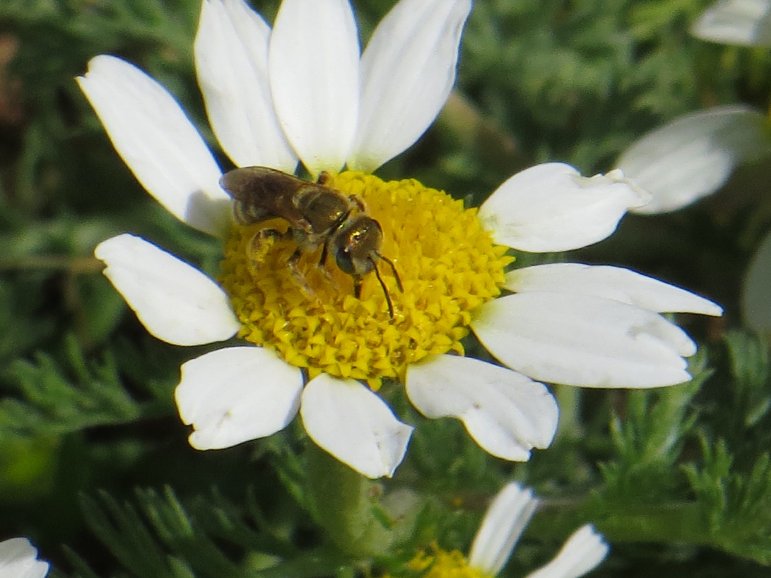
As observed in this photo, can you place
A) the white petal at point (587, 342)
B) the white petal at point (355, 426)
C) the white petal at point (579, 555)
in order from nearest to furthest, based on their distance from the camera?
the white petal at point (355, 426)
the white petal at point (587, 342)
the white petal at point (579, 555)

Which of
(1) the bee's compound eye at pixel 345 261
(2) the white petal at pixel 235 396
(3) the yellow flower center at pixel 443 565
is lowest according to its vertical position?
(3) the yellow flower center at pixel 443 565

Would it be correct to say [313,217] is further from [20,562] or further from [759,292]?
[759,292]

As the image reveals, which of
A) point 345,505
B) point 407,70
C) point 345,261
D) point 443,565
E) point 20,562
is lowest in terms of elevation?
point 443,565

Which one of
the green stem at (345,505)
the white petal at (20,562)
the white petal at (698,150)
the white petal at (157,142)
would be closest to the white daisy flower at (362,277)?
the white petal at (157,142)

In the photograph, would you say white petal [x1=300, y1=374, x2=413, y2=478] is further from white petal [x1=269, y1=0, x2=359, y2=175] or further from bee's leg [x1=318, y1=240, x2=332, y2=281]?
white petal [x1=269, y1=0, x2=359, y2=175]

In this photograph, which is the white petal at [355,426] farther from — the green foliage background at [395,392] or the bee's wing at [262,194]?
the bee's wing at [262,194]

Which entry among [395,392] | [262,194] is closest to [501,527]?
[395,392]

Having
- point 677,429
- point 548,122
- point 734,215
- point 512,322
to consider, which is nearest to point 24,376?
point 512,322

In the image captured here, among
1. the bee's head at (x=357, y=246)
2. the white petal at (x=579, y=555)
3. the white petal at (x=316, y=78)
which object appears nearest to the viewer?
the bee's head at (x=357, y=246)
